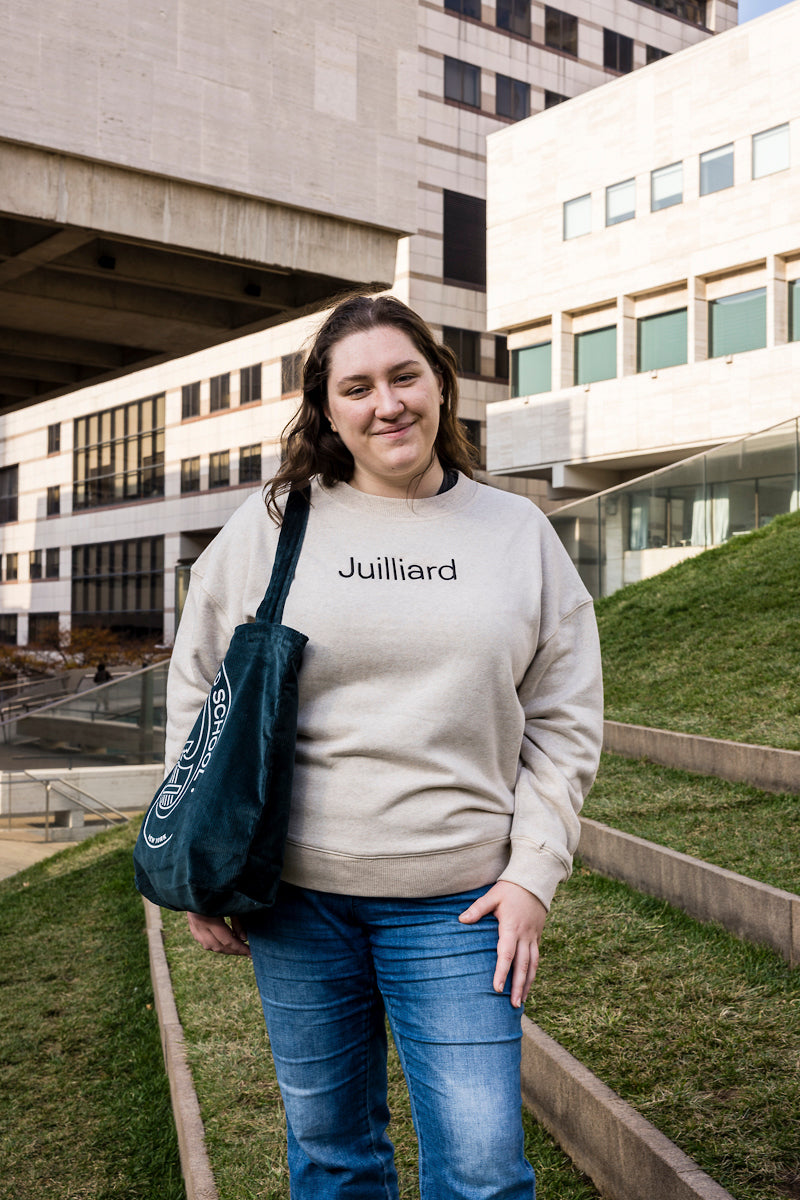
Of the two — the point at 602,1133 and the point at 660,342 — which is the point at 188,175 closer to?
the point at 602,1133

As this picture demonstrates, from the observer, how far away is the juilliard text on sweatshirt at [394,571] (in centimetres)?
213

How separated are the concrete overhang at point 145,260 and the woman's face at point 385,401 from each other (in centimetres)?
653

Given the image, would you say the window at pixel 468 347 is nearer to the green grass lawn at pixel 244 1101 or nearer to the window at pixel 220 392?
the window at pixel 220 392

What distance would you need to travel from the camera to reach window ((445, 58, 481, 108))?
4153cm

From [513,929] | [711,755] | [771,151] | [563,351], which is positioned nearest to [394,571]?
[513,929]

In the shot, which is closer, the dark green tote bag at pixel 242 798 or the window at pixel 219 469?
the dark green tote bag at pixel 242 798

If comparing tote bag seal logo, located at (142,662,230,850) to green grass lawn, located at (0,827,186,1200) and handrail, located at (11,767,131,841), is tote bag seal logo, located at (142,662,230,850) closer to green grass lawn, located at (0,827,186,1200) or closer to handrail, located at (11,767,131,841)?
green grass lawn, located at (0,827,186,1200)

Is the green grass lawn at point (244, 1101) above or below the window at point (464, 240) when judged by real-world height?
below

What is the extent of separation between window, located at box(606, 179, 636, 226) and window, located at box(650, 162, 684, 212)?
A: 69cm

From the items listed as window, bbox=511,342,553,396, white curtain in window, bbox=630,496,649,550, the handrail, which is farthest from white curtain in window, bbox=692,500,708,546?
window, bbox=511,342,553,396

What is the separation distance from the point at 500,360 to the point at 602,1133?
4117cm

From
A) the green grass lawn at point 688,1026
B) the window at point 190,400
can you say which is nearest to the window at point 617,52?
the window at point 190,400

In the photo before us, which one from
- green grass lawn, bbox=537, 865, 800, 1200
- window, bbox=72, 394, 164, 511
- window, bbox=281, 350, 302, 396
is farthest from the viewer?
window, bbox=72, 394, 164, 511

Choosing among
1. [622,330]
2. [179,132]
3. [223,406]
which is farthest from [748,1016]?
[223,406]
